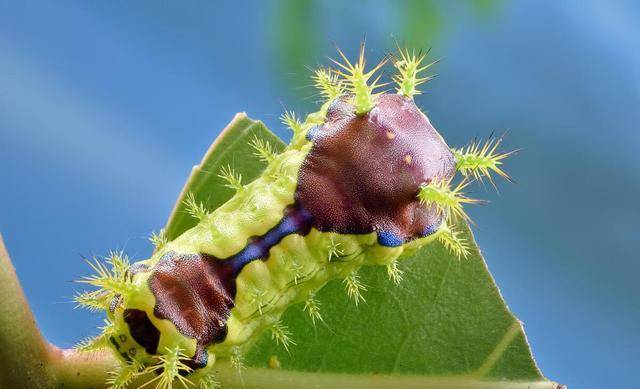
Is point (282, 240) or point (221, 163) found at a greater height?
point (221, 163)

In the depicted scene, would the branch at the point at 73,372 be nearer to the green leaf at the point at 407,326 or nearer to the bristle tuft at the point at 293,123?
the green leaf at the point at 407,326

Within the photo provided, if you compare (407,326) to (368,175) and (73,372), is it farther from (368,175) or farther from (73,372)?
(73,372)

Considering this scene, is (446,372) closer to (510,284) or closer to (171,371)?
(171,371)

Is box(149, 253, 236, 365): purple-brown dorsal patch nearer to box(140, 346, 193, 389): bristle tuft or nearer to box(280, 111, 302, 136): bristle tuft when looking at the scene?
box(140, 346, 193, 389): bristle tuft

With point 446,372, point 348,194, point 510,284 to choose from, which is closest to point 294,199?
point 348,194

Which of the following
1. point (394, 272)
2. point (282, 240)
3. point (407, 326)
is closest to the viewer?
point (282, 240)

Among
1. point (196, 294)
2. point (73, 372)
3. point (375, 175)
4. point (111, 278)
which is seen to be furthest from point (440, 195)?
point (73, 372)
